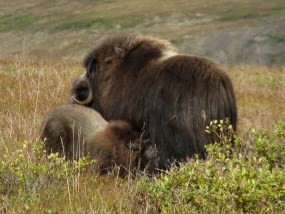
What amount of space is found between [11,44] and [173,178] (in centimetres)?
6059

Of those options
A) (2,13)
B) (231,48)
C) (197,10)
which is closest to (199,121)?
(231,48)

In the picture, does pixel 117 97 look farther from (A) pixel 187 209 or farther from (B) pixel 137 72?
(A) pixel 187 209

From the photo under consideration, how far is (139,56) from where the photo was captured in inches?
214

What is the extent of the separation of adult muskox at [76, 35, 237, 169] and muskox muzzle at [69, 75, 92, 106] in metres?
0.47

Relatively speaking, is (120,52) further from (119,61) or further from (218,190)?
(218,190)

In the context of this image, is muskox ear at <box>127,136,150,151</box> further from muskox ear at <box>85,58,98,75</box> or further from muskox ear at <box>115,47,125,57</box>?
muskox ear at <box>85,58,98,75</box>

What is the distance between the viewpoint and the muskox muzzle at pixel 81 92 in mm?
5859

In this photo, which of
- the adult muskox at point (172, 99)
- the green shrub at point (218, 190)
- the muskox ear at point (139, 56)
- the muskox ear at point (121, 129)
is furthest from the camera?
the muskox ear at point (139, 56)

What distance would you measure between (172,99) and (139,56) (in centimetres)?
72

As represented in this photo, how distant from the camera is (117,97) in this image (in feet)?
17.6

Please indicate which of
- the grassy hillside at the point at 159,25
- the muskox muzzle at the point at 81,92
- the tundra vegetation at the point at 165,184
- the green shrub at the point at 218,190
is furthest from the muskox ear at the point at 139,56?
the grassy hillside at the point at 159,25

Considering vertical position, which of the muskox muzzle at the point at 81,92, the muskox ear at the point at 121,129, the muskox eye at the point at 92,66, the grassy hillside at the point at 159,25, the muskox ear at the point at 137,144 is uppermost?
the muskox eye at the point at 92,66

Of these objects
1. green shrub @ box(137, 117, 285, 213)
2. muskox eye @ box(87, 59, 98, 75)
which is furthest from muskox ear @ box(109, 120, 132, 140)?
green shrub @ box(137, 117, 285, 213)

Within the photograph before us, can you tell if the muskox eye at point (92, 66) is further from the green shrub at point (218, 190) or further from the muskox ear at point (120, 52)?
the green shrub at point (218, 190)
